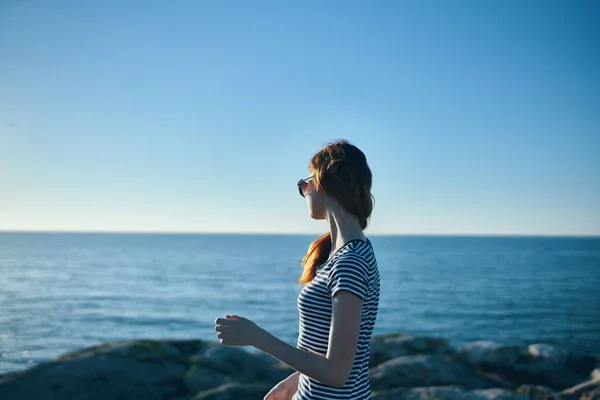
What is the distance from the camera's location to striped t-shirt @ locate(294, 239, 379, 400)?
7.71ft

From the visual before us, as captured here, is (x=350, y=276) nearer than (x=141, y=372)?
Yes

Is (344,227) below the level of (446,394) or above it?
above

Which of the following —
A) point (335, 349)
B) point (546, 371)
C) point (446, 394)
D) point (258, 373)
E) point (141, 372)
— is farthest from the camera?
point (546, 371)

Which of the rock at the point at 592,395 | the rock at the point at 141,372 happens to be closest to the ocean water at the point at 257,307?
the rock at the point at 141,372

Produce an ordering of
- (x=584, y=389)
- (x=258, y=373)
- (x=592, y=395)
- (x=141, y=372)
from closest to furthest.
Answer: (x=141, y=372), (x=592, y=395), (x=584, y=389), (x=258, y=373)

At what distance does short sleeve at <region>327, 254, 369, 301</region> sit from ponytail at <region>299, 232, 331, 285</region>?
1.70 feet

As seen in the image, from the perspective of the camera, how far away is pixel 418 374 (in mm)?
10172

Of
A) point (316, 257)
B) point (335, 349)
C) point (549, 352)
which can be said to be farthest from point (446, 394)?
point (335, 349)

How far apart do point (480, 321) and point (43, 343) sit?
71.4 ft

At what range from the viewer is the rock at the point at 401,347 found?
12.0 metres

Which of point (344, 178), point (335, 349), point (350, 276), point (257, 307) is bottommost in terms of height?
point (257, 307)

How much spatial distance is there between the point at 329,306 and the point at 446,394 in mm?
7016

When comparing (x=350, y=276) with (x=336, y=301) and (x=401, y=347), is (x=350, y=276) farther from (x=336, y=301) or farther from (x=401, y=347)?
(x=401, y=347)

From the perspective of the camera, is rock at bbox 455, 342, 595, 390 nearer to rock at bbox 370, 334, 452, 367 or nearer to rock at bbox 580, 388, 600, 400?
rock at bbox 370, 334, 452, 367
